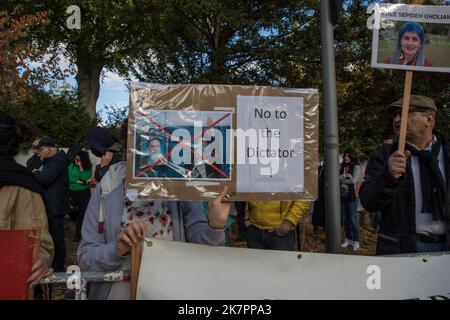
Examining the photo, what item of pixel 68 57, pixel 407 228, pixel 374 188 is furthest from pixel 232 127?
pixel 68 57

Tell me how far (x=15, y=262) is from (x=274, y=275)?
124 cm

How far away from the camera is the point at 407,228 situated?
2.71 meters

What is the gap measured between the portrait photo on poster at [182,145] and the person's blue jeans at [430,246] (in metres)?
1.36

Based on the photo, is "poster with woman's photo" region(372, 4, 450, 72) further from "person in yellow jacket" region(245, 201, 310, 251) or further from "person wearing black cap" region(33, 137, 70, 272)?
"person wearing black cap" region(33, 137, 70, 272)

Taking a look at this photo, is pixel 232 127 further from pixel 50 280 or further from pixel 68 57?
pixel 68 57

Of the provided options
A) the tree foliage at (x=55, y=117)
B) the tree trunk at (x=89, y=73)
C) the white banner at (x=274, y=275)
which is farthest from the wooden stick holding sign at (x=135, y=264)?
the tree trunk at (x=89, y=73)

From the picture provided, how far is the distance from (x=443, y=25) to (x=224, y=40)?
7.39m

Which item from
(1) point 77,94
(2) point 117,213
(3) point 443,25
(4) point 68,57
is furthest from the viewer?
(4) point 68,57

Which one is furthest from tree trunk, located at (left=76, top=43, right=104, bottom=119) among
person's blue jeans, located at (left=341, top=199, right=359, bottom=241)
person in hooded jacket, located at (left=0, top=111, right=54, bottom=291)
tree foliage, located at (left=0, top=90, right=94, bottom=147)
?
person in hooded jacket, located at (left=0, top=111, right=54, bottom=291)

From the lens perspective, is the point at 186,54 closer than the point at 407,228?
No

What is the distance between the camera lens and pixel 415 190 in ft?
9.07

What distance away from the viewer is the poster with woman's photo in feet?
8.64

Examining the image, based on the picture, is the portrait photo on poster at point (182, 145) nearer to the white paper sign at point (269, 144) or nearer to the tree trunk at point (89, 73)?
the white paper sign at point (269, 144)

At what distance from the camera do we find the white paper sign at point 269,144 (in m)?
2.19
